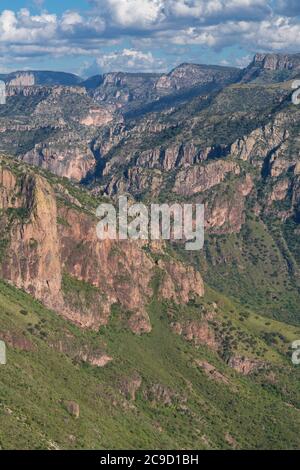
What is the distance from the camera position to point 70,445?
166m

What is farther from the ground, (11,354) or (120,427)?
(11,354)

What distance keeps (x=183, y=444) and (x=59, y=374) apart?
114 ft

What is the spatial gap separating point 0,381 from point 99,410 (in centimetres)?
2907

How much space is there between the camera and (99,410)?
19338cm
